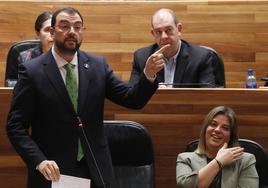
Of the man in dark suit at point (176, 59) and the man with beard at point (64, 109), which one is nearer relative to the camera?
the man with beard at point (64, 109)

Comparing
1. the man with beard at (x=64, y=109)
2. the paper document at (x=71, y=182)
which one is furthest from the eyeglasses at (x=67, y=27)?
the paper document at (x=71, y=182)

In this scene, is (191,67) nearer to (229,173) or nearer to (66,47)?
(229,173)

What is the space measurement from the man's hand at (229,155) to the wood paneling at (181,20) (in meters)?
0.86

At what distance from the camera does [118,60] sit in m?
2.19

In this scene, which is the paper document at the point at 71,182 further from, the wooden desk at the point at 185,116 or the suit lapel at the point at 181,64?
the suit lapel at the point at 181,64

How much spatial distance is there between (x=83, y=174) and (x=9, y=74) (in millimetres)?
826

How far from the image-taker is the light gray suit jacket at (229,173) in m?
1.32

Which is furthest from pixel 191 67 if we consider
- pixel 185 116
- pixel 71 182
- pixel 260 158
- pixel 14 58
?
pixel 71 182

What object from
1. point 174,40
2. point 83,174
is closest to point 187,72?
point 174,40

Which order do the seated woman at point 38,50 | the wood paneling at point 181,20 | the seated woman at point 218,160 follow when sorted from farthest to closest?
1. the wood paneling at point 181,20
2. the seated woman at point 38,50
3. the seated woman at point 218,160

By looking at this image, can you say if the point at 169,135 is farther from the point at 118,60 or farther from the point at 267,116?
the point at 118,60

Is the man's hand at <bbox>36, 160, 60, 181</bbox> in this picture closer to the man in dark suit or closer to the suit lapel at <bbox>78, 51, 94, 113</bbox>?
the suit lapel at <bbox>78, 51, 94, 113</bbox>

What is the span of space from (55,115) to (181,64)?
28.4 inches

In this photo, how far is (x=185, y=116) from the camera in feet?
4.89
